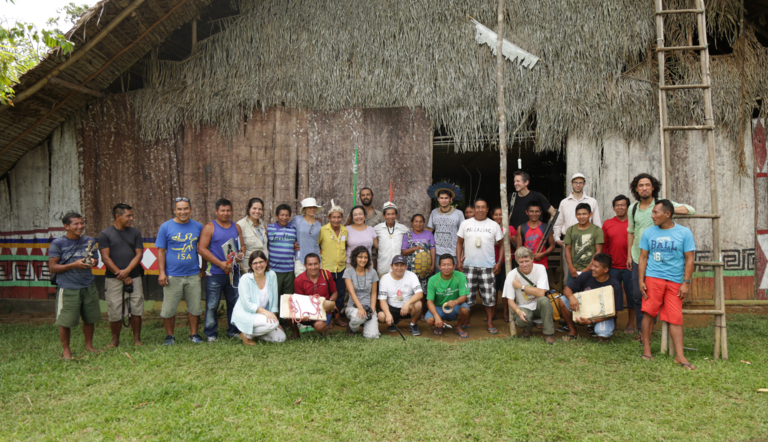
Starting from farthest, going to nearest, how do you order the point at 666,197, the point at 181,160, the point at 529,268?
the point at 181,160
the point at 529,268
the point at 666,197

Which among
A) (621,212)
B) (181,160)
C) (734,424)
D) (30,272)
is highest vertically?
(181,160)

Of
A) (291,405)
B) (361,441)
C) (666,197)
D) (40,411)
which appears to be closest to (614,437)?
(361,441)

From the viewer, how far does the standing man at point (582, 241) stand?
4.66m

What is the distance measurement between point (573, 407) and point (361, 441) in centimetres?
149

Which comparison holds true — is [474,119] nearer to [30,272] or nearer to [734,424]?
[734,424]

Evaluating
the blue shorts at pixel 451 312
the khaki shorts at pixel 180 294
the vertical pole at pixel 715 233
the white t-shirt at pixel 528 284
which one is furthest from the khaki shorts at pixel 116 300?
the vertical pole at pixel 715 233

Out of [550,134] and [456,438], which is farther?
[550,134]

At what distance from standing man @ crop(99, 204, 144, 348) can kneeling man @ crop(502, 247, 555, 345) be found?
4.07 m

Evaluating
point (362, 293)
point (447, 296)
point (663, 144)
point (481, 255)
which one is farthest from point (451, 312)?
point (663, 144)

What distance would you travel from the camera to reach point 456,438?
2521 mm

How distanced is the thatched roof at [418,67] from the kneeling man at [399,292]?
2333 mm

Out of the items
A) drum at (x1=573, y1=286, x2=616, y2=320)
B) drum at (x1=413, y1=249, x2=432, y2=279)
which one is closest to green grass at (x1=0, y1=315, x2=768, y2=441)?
drum at (x1=573, y1=286, x2=616, y2=320)

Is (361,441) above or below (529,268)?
below

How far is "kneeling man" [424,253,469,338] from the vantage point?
4.70 meters
